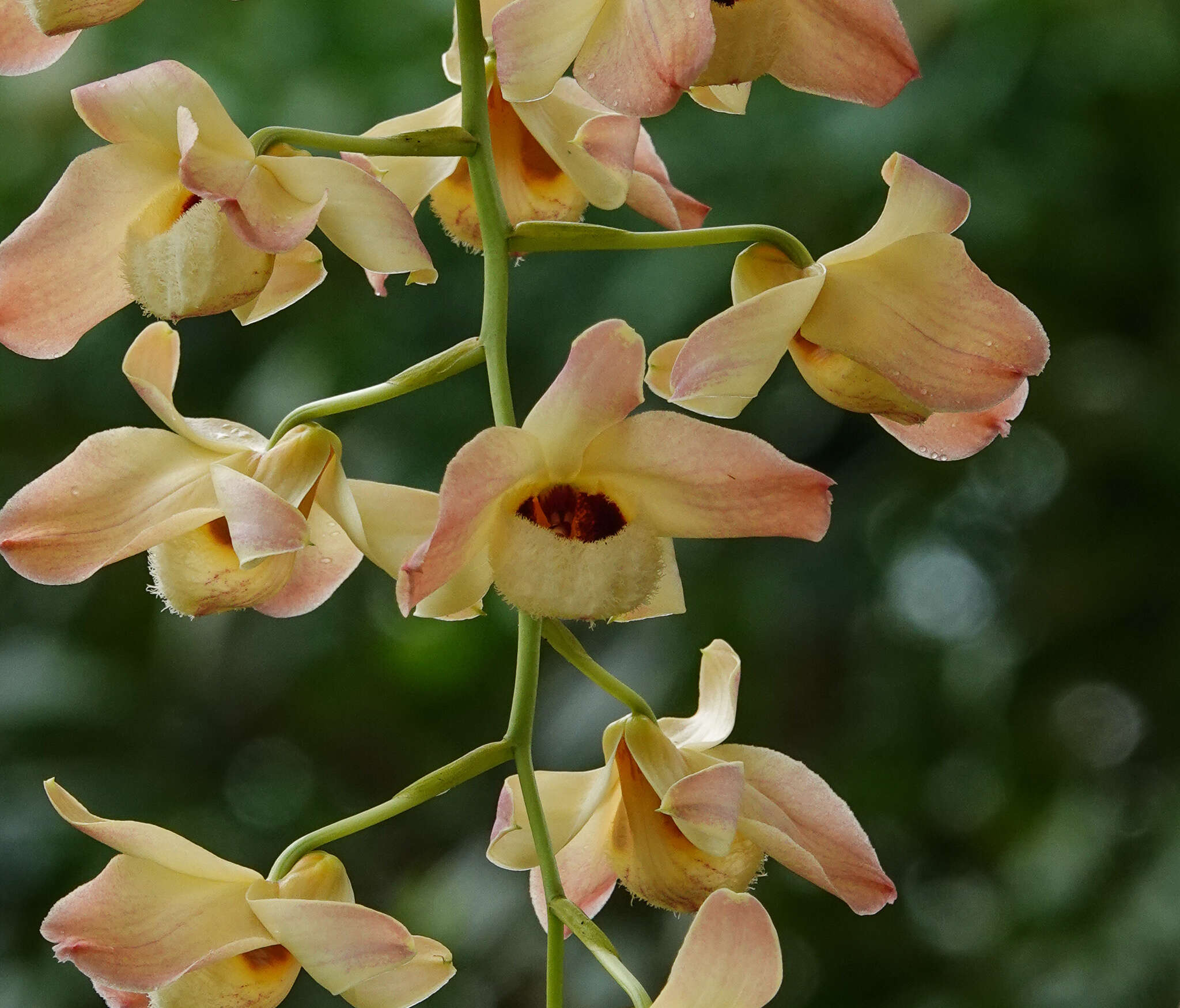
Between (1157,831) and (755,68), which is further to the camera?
(1157,831)

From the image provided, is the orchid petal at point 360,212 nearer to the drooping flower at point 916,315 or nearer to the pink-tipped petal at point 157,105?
the pink-tipped petal at point 157,105

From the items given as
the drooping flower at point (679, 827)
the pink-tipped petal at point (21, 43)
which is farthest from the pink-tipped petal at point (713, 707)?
the pink-tipped petal at point (21, 43)

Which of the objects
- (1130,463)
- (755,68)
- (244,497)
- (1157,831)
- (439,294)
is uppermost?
(755,68)

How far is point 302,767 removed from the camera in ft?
6.85

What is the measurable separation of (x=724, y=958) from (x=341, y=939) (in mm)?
160

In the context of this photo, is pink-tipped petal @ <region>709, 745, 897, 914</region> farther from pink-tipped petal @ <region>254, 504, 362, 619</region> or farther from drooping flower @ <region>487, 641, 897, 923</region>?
pink-tipped petal @ <region>254, 504, 362, 619</region>

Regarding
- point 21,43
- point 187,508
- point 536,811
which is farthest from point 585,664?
point 21,43

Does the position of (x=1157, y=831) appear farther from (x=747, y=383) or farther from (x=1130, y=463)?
(x=747, y=383)

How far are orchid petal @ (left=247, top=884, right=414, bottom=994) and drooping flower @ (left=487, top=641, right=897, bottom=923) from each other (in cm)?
7

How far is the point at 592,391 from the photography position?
1.87 ft

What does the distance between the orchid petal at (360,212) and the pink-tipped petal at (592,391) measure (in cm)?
10

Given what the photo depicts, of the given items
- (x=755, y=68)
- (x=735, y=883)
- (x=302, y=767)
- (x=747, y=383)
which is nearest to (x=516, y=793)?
(x=735, y=883)

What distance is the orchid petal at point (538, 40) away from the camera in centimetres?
59

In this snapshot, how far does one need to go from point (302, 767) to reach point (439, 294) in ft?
2.46
